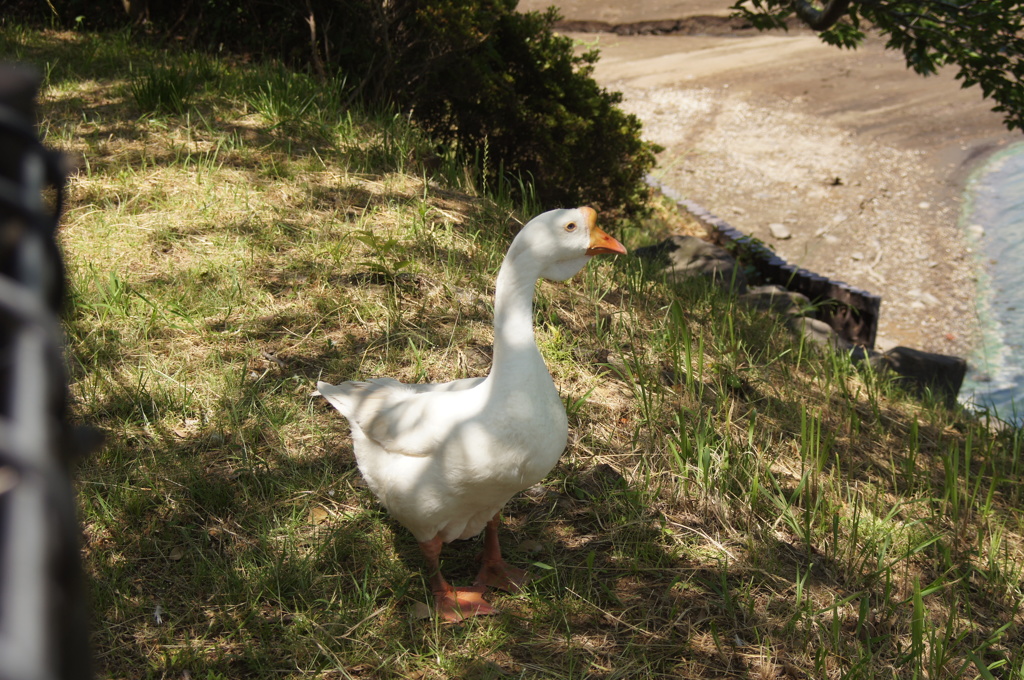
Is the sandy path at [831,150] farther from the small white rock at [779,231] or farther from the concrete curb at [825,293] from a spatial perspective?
the concrete curb at [825,293]

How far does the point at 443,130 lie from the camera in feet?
21.8

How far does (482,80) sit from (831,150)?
648cm

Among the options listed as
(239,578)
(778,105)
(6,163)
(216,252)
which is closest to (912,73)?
(778,105)

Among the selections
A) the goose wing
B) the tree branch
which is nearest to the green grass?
the goose wing

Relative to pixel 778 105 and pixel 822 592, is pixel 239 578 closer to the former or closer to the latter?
pixel 822 592

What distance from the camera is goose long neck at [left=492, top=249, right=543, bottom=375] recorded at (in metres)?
2.49

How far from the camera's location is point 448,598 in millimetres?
2666

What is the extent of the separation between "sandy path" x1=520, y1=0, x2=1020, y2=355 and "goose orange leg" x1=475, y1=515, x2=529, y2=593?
5.88 metres

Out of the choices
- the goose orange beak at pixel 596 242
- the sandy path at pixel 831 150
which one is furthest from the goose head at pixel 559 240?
the sandy path at pixel 831 150

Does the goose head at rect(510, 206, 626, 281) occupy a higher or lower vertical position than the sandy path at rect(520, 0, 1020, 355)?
higher

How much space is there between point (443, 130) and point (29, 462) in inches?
260

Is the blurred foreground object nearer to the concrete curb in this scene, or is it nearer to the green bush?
the green bush

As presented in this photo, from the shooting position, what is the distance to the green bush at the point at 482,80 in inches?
243

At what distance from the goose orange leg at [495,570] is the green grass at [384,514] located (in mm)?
59
